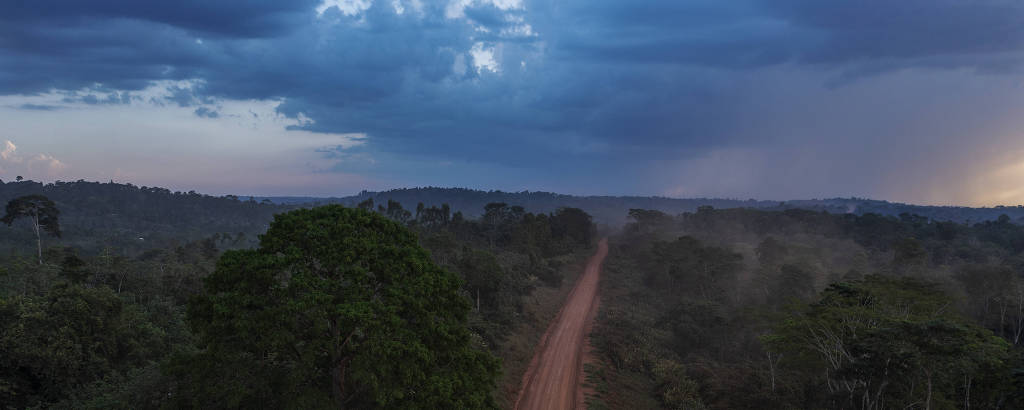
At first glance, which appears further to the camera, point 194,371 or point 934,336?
point 934,336

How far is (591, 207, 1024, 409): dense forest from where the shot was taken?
58.5 feet

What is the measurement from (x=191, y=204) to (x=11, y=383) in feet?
657

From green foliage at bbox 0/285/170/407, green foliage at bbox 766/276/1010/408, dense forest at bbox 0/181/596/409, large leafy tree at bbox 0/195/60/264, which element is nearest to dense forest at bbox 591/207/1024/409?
green foliage at bbox 766/276/1010/408

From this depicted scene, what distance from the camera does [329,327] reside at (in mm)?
13617

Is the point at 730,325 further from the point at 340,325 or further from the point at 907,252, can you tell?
the point at 340,325

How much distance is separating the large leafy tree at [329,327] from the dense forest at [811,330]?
50.8ft

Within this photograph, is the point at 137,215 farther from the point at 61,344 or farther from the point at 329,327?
the point at 329,327

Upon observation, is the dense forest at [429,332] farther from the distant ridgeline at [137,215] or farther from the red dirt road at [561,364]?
the distant ridgeline at [137,215]

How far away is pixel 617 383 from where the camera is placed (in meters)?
Answer: 30.2

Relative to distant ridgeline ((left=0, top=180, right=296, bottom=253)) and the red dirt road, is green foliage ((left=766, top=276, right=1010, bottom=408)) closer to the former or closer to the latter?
the red dirt road

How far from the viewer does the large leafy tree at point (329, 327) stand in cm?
1276

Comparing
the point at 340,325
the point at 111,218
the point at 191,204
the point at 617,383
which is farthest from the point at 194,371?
the point at 191,204

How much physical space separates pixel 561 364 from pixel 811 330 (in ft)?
53.5

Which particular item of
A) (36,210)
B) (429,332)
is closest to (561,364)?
(429,332)
